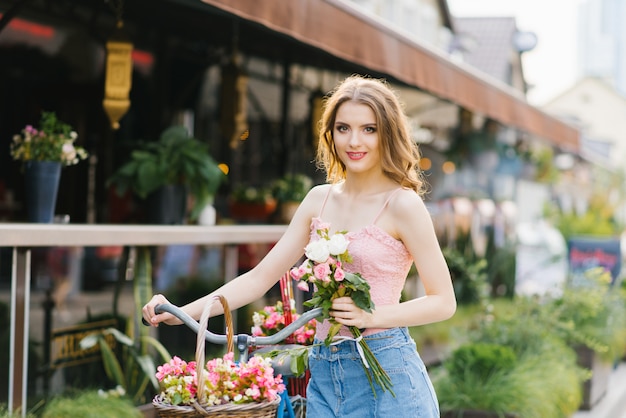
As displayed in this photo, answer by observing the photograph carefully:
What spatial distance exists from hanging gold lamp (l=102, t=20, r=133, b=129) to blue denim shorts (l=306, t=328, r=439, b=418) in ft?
11.7

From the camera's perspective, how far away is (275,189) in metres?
8.94

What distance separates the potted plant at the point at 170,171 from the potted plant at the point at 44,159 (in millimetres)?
528

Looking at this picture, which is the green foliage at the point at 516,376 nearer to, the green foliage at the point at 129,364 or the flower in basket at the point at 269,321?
the green foliage at the point at 129,364

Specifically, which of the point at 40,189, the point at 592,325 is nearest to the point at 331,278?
the point at 40,189

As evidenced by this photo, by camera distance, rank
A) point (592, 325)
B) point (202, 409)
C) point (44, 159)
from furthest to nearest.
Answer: point (592, 325)
point (44, 159)
point (202, 409)

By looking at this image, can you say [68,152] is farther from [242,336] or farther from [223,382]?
[223,382]

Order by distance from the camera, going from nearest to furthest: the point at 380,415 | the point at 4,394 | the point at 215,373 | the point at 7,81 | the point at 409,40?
the point at 215,373
the point at 380,415
the point at 4,394
the point at 409,40
the point at 7,81

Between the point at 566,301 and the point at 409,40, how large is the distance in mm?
2932

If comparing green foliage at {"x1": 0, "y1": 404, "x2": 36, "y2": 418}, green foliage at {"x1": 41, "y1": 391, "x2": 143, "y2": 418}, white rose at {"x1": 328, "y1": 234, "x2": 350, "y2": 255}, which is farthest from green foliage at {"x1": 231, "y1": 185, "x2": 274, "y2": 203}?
white rose at {"x1": 328, "y1": 234, "x2": 350, "y2": 255}

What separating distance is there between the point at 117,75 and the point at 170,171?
70cm

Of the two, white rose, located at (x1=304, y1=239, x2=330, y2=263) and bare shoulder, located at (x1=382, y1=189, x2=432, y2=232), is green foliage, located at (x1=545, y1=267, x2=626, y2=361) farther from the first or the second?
white rose, located at (x1=304, y1=239, x2=330, y2=263)

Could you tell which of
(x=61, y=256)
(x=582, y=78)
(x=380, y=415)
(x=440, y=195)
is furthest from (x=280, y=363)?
(x=582, y=78)

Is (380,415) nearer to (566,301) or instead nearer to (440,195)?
(566,301)

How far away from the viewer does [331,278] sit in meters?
2.67
